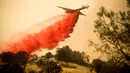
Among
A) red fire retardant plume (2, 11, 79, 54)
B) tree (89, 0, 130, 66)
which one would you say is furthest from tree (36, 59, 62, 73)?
tree (89, 0, 130, 66)

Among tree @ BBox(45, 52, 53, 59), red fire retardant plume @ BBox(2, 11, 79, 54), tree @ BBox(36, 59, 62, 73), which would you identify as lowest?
tree @ BBox(36, 59, 62, 73)

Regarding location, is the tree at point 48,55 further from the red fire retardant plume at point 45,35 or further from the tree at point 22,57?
the tree at point 22,57

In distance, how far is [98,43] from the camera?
3.12 meters

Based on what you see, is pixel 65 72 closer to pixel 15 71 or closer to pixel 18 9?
pixel 15 71

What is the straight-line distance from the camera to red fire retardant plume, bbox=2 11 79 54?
3150mm

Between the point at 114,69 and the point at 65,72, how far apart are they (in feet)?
1.87

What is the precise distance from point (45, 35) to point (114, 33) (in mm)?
831

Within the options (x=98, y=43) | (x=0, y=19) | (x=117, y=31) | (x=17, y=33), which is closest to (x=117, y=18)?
(x=117, y=31)

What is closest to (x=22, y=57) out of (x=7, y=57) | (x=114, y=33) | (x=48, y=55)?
(x=7, y=57)

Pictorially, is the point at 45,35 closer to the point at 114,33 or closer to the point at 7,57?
the point at 7,57

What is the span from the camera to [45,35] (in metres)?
3.17

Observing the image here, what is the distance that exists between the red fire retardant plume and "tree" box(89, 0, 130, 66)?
1.06ft

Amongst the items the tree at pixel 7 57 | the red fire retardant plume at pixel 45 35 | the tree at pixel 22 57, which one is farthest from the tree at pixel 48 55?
the tree at pixel 7 57

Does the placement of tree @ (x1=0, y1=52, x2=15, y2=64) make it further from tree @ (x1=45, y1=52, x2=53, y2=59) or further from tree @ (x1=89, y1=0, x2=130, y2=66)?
tree @ (x1=89, y1=0, x2=130, y2=66)
